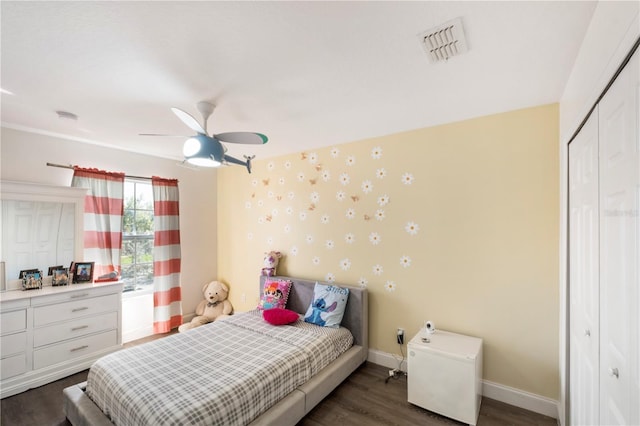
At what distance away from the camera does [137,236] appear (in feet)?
12.7

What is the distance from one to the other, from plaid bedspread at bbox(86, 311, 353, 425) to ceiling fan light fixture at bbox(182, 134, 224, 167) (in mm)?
1554

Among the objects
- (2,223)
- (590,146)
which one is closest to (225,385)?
(590,146)

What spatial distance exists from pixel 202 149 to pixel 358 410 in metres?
2.40

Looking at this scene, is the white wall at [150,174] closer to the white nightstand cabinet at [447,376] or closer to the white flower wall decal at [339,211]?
the white flower wall decal at [339,211]

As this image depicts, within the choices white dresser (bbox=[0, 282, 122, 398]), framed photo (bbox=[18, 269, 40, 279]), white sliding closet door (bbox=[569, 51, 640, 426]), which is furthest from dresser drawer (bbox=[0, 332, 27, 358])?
white sliding closet door (bbox=[569, 51, 640, 426])

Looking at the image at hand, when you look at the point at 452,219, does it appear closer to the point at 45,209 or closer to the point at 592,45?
the point at 592,45

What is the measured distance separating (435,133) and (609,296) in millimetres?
1950

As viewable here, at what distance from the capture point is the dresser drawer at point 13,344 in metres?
2.46

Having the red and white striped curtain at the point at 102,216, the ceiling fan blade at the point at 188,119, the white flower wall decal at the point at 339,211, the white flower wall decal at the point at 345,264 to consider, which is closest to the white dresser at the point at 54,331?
the red and white striped curtain at the point at 102,216

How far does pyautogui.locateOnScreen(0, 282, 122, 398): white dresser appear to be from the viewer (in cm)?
250

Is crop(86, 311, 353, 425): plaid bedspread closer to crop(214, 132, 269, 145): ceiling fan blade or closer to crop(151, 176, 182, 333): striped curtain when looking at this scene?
crop(151, 176, 182, 333): striped curtain

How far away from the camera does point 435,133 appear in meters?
2.76

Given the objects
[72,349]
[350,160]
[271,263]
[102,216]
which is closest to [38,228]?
[102,216]

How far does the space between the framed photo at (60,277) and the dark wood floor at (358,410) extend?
97cm
